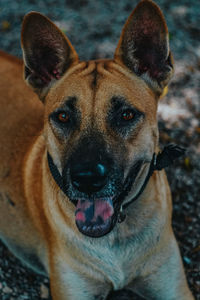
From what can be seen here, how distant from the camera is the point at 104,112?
255 cm

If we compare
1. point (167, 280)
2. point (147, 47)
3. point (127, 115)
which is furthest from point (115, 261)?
point (147, 47)

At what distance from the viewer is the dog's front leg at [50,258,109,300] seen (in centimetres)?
297

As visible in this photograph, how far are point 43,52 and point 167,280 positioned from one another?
208cm

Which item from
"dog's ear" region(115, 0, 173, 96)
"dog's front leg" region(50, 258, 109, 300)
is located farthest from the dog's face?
"dog's front leg" region(50, 258, 109, 300)

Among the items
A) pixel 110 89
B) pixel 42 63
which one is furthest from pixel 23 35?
pixel 110 89

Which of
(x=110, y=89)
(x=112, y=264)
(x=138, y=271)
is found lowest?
(x=138, y=271)

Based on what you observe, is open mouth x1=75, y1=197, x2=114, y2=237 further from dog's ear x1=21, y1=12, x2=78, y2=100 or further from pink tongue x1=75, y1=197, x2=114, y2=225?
dog's ear x1=21, y1=12, x2=78, y2=100

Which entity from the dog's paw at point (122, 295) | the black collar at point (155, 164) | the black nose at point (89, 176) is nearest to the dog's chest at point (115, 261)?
the black collar at point (155, 164)

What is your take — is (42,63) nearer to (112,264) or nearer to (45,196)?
(45,196)

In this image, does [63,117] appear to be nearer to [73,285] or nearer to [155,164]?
[155,164]

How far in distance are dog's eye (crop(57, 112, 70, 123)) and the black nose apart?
0.44 metres

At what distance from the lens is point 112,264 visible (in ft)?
9.62

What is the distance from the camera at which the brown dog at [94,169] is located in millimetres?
2525

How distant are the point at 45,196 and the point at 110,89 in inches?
43.8
